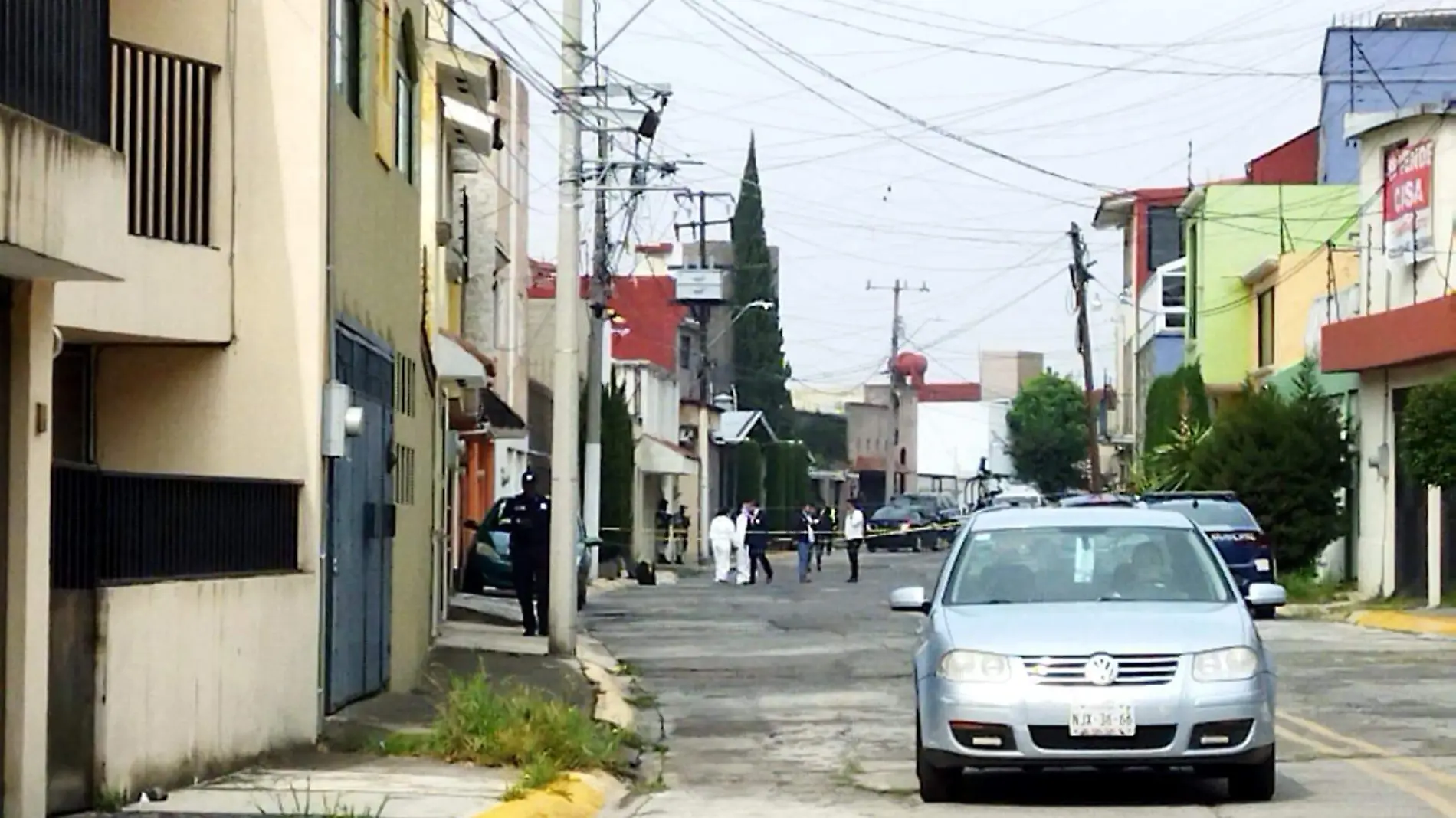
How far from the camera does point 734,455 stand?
271 feet

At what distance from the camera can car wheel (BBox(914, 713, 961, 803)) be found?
510 inches

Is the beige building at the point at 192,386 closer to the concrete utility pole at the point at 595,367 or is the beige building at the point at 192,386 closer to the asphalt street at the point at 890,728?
the asphalt street at the point at 890,728

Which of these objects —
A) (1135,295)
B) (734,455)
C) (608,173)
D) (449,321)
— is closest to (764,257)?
(734,455)

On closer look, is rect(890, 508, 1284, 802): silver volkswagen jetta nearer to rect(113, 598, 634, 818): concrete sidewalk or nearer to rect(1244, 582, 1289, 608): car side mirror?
rect(1244, 582, 1289, 608): car side mirror

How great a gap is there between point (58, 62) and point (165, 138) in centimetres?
379

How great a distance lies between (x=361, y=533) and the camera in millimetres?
17406

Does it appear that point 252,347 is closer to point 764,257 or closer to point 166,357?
point 166,357

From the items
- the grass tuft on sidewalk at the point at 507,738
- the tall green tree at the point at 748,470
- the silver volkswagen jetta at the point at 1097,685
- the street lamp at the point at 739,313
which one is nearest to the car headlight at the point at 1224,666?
the silver volkswagen jetta at the point at 1097,685

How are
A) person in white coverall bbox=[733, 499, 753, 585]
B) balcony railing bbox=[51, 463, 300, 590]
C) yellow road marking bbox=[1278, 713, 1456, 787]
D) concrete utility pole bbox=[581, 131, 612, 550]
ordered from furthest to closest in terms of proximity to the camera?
person in white coverall bbox=[733, 499, 753, 585] < concrete utility pole bbox=[581, 131, 612, 550] < yellow road marking bbox=[1278, 713, 1456, 787] < balcony railing bbox=[51, 463, 300, 590]

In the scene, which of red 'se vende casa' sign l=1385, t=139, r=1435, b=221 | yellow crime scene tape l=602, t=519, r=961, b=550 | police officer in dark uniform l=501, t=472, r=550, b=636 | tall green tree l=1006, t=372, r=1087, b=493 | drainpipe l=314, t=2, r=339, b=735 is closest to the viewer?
drainpipe l=314, t=2, r=339, b=735

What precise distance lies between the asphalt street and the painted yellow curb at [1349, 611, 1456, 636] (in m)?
0.52

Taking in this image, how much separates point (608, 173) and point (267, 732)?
94.5 ft

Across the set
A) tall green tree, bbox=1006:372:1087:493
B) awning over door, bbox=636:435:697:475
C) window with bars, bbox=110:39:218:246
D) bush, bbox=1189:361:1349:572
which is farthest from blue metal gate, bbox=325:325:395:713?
tall green tree, bbox=1006:372:1087:493

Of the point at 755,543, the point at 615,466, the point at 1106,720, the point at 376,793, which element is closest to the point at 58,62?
the point at 376,793
